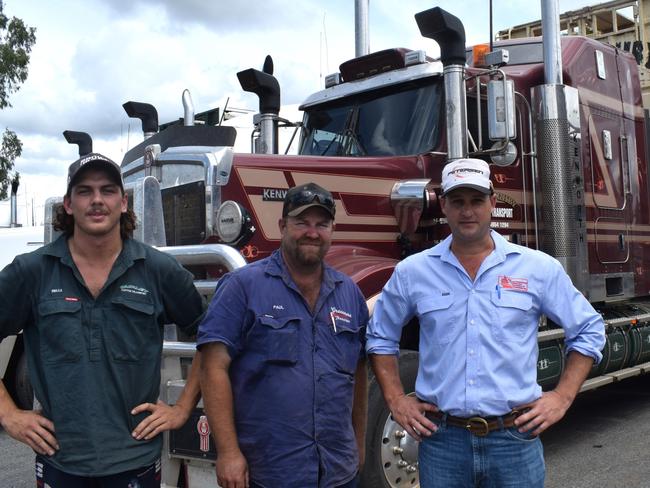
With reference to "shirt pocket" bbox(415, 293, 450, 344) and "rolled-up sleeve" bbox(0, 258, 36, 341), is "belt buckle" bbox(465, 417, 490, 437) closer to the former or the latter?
"shirt pocket" bbox(415, 293, 450, 344)

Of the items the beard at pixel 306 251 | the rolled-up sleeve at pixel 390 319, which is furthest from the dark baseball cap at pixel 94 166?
the rolled-up sleeve at pixel 390 319

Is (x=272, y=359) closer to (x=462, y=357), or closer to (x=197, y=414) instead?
(x=462, y=357)

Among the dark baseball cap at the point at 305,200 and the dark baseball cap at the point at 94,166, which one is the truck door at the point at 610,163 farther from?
the dark baseball cap at the point at 94,166

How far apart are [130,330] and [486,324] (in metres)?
1.13

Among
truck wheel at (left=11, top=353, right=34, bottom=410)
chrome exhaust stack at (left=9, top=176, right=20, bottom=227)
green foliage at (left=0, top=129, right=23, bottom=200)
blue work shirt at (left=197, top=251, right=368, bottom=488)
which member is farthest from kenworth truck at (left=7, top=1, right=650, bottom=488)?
green foliage at (left=0, top=129, right=23, bottom=200)

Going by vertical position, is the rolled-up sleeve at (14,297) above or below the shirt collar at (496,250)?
below

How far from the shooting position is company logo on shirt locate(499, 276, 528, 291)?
2434mm

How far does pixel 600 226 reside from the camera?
6117 millimetres

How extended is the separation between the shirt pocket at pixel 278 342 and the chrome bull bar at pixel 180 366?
1.37 metres

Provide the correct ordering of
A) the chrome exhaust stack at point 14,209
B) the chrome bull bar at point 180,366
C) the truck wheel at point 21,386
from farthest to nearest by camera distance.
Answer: the chrome exhaust stack at point 14,209
the truck wheel at point 21,386
the chrome bull bar at point 180,366

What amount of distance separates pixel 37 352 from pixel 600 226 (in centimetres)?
500

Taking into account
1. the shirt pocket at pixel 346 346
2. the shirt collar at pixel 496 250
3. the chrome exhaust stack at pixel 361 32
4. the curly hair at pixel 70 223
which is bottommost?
the shirt pocket at pixel 346 346

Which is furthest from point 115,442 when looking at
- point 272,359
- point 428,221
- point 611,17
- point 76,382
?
point 611,17

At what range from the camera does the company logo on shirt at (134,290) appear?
2.32 metres
